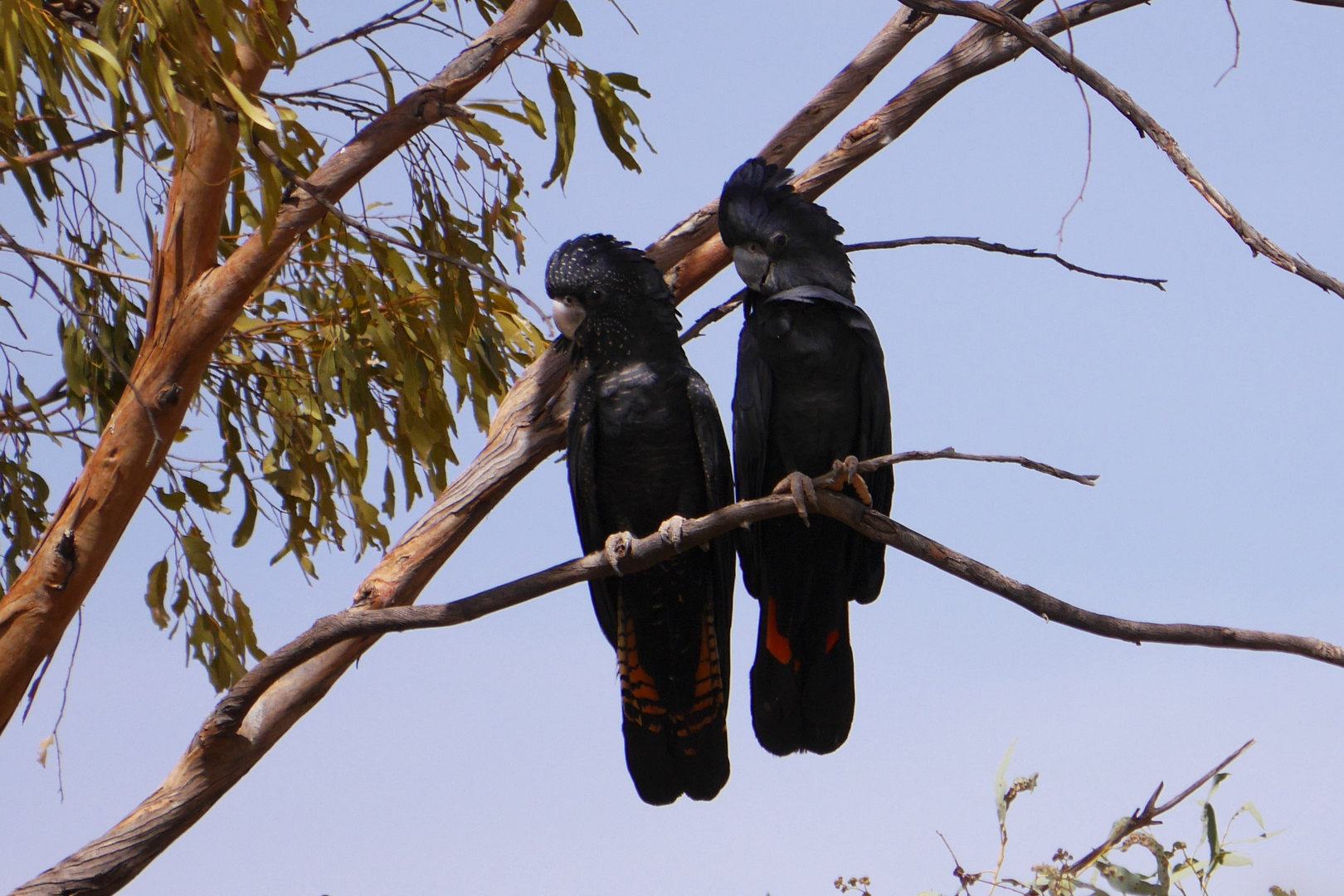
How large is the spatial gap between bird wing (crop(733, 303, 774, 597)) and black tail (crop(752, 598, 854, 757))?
0.57 ft

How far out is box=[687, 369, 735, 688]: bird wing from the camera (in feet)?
9.30

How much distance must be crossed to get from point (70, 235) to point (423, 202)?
1324 mm

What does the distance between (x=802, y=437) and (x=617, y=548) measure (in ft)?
1.70

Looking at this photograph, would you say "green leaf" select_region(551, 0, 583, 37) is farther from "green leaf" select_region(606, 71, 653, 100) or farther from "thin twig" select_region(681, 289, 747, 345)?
"thin twig" select_region(681, 289, 747, 345)

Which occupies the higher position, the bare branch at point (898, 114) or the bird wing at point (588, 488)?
the bare branch at point (898, 114)

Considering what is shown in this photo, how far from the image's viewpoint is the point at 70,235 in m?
4.07

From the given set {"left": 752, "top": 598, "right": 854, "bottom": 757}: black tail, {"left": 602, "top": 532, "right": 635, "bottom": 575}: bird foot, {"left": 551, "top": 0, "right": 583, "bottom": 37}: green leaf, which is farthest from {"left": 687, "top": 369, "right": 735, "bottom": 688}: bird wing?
{"left": 551, "top": 0, "right": 583, "bottom": 37}: green leaf

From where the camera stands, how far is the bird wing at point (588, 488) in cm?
290

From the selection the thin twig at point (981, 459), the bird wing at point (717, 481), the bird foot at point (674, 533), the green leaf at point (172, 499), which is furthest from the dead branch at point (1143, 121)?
the green leaf at point (172, 499)

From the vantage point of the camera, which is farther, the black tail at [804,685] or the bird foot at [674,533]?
the black tail at [804,685]

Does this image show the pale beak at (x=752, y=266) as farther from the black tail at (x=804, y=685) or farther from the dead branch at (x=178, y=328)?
the dead branch at (x=178, y=328)

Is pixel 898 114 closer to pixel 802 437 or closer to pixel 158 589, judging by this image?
pixel 802 437

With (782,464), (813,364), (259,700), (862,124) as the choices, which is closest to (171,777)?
(259,700)

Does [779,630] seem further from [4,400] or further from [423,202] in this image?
[4,400]
